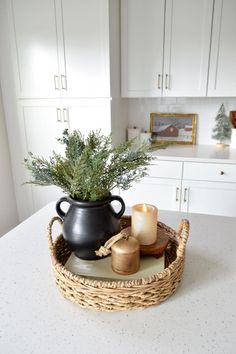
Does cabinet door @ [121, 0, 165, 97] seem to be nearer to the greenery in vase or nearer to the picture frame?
the picture frame

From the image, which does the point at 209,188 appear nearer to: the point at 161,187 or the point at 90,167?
the point at 161,187

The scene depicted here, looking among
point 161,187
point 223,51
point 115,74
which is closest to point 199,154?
point 161,187

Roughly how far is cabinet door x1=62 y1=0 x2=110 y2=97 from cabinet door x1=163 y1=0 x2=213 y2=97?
544mm

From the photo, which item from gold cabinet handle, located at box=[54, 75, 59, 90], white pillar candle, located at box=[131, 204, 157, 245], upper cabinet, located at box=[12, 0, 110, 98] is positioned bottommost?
white pillar candle, located at box=[131, 204, 157, 245]

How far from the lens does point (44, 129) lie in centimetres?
226

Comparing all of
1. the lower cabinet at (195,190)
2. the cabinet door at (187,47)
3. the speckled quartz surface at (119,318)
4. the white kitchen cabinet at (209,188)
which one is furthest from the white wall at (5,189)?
the speckled quartz surface at (119,318)

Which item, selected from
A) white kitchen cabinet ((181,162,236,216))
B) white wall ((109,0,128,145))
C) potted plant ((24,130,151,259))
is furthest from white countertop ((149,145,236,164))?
potted plant ((24,130,151,259))

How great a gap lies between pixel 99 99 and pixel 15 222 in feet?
4.90

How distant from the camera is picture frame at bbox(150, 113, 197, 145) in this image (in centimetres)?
254

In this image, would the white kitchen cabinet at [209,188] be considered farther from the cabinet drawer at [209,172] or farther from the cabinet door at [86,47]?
the cabinet door at [86,47]

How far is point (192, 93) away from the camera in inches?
85.8

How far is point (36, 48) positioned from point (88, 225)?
1889mm

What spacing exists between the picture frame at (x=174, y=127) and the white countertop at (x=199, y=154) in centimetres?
18

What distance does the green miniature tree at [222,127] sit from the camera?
2.36 metres
